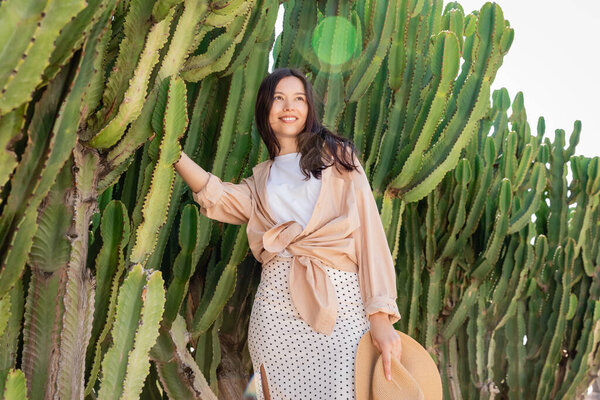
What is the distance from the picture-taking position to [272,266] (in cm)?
224

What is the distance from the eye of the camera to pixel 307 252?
2166 mm

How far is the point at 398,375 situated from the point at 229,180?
3.83ft

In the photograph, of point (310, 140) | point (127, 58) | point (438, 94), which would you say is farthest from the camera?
point (438, 94)

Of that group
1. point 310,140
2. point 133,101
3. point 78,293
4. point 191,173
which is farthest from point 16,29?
point 310,140

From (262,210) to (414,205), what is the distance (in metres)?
2.08

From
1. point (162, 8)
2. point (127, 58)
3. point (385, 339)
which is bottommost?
point (385, 339)

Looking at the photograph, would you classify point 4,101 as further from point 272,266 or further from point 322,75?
point 322,75

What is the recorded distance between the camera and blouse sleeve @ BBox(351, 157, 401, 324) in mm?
2104

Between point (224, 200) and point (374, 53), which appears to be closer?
point (224, 200)

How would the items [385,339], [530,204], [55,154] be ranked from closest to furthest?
1. [55,154]
2. [385,339]
3. [530,204]

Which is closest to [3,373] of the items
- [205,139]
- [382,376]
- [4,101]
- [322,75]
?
[4,101]

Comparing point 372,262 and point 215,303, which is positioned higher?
point 372,262

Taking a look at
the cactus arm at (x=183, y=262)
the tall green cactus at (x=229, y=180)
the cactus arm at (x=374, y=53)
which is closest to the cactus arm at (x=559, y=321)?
the tall green cactus at (x=229, y=180)

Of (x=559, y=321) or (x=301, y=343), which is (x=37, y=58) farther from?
(x=559, y=321)
